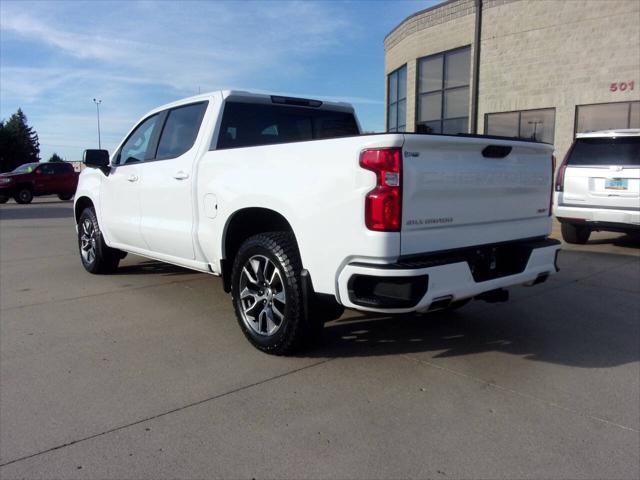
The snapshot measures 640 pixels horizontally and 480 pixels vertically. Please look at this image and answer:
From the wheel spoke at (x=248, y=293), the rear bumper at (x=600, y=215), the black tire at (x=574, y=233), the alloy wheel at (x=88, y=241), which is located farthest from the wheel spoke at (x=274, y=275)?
the black tire at (x=574, y=233)

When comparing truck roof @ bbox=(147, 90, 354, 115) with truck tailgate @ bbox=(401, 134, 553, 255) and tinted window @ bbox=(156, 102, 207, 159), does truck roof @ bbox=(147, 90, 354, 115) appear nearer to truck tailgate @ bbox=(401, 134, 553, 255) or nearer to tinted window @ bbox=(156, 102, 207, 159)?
tinted window @ bbox=(156, 102, 207, 159)

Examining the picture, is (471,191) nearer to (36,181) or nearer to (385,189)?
(385,189)

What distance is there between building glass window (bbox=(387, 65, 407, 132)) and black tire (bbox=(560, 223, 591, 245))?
14.1 m

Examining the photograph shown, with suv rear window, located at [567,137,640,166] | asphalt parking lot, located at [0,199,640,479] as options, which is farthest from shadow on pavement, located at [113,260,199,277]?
suv rear window, located at [567,137,640,166]

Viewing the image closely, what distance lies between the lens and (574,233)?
923 centimetres

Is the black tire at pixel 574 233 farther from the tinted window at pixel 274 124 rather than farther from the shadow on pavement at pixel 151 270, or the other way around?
the shadow on pavement at pixel 151 270

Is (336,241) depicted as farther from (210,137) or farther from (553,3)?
(553,3)

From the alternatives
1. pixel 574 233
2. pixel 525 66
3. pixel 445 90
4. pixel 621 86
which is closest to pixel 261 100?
pixel 574 233

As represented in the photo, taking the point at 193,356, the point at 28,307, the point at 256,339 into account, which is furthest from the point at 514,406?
the point at 28,307

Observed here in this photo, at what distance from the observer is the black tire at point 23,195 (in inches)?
945

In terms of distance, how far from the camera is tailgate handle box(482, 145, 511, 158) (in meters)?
3.63

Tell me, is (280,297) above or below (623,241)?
above

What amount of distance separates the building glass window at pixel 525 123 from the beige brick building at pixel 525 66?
0.11ft

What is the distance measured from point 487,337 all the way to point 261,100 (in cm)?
286
